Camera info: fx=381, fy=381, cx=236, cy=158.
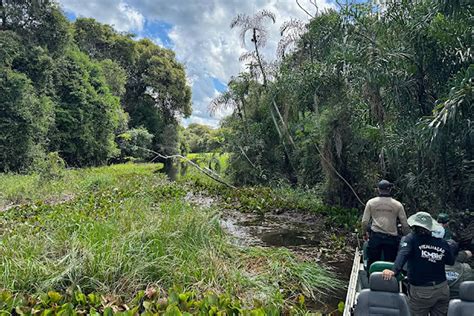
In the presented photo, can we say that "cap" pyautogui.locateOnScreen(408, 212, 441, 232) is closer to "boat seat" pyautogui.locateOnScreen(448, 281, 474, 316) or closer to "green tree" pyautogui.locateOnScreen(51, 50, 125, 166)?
"boat seat" pyautogui.locateOnScreen(448, 281, 474, 316)

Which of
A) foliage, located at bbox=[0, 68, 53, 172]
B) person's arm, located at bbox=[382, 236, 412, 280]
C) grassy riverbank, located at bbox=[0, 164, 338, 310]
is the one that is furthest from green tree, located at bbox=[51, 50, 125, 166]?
person's arm, located at bbox=[382, 236, 412, 280]

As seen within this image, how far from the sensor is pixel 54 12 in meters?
18.9

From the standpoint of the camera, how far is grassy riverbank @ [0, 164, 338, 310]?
416cm

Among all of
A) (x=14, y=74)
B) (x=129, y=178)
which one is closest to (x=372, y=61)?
(x=129, y=178)

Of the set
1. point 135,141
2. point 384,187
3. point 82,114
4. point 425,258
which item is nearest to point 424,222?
point 425,258

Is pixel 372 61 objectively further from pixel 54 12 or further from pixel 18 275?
pixel 54 12

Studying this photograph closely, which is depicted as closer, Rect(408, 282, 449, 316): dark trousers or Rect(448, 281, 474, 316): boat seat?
Rect(448, 281, 474, 316): boat seat

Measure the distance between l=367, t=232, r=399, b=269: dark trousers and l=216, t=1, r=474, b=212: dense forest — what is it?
4.24 feet

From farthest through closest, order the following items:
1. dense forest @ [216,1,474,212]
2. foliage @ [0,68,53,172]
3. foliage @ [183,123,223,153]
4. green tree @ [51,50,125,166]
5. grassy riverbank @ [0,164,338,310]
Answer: green tree @ [51,50,125,166], foliage @ [183,123,223,153], foliage @ [0,68,53,172], dense forest @ [216,1,474,212], grassy riverbank @ [0,164,338,310]

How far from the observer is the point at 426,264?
3314 millimetres

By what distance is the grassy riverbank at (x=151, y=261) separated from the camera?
13.7 ft

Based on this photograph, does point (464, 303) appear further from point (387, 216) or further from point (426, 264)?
point (387, 216)

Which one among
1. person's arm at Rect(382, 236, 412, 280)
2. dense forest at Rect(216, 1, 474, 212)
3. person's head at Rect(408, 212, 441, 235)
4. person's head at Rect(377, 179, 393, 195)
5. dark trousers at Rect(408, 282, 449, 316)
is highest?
dense forest at Rect(216, 1, 474, 212)

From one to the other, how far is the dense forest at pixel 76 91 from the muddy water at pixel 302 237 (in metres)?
10.6
